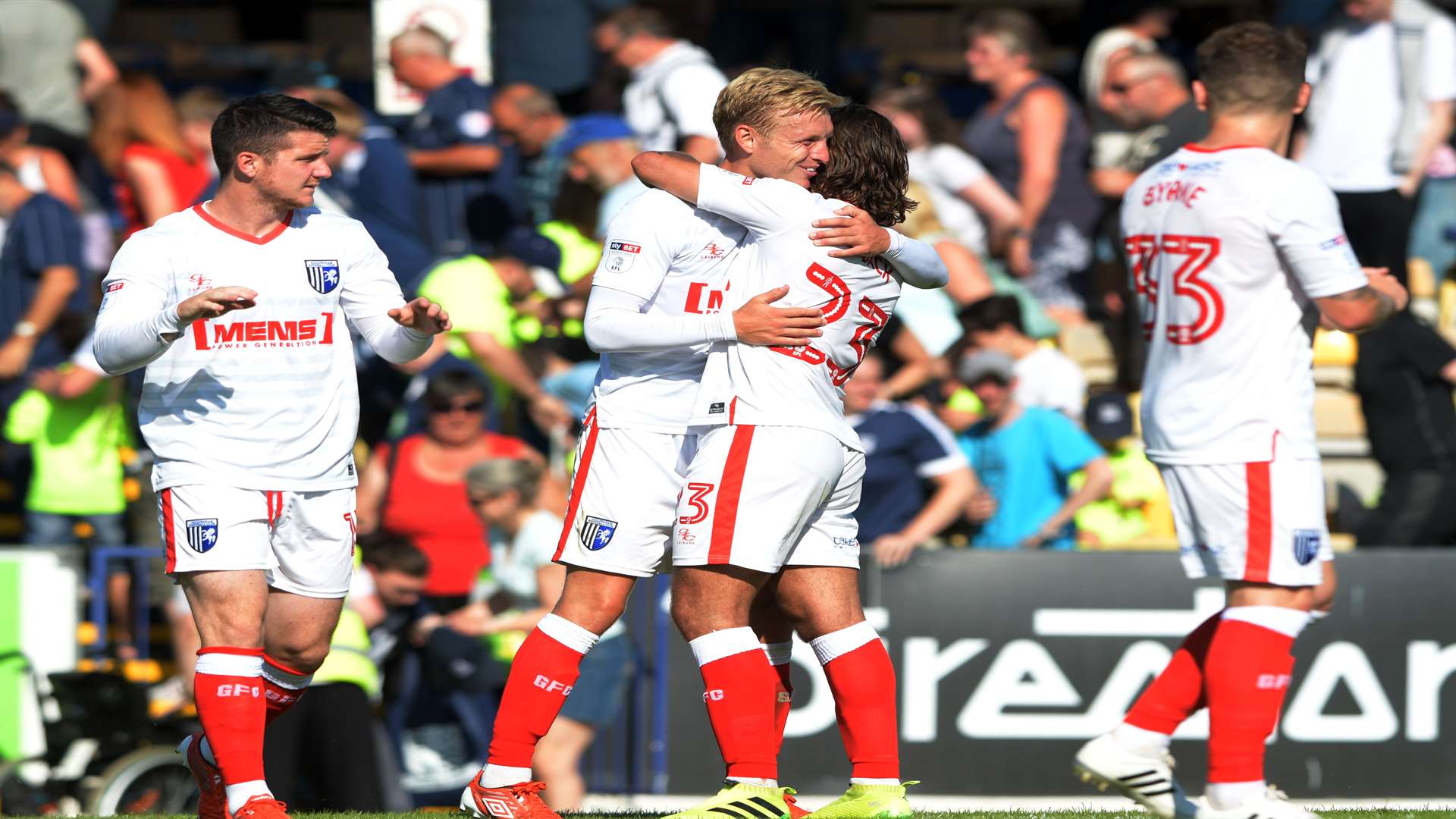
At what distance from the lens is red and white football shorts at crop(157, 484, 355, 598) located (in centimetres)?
513

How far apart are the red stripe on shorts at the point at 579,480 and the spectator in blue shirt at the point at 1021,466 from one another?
3775mm

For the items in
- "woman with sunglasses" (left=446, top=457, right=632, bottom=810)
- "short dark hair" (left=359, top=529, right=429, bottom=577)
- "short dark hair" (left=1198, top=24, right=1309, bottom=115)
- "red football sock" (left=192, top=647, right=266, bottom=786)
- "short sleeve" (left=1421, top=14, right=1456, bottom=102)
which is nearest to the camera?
"red football sock" (left=192, top=647, right=266, bottom=786)

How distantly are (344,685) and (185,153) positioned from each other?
354 cm

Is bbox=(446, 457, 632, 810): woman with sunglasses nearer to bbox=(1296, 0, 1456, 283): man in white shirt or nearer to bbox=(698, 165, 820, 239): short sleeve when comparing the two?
bbox=(698, 165, 820, 239): short sleeve

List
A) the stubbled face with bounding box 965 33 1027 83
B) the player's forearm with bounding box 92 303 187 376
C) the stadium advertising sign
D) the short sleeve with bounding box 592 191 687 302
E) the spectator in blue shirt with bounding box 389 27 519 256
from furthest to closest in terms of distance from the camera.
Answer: the stubbled face with bounding box 965 33 1027 83 → the spectator in blue shirt with bounding box 389 27 519 256 → the stadium advertising sign → the short sleeve with bounding box 592 191 687 302 → the player's forearm with bounding box 92 303 187 376

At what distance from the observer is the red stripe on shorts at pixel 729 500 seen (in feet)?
16.5

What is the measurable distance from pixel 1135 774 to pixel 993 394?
3.66 meters

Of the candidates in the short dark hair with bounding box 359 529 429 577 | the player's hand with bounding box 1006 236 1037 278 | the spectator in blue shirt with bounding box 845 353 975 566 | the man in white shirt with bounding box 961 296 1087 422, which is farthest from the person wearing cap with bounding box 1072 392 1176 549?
the short dark hair with bounding box 359 529 429 577

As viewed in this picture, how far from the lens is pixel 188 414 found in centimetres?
520

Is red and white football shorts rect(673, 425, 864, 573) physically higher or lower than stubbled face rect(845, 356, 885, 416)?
lower

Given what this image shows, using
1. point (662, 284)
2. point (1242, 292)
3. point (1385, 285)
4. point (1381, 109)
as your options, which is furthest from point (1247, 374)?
point (1381, 109)

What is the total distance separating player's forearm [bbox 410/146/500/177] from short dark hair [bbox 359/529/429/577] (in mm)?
2518

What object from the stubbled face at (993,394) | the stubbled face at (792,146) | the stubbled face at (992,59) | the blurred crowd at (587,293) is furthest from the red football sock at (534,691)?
the stubbled face at (992,59)

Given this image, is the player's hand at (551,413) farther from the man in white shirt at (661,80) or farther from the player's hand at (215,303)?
the player's hand at (215,303)
